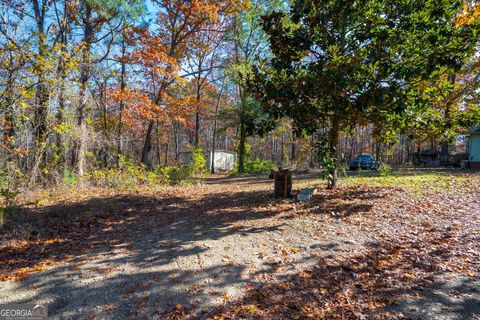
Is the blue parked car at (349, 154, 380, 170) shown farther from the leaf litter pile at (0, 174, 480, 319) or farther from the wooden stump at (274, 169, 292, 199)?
the wooden stump at (274, 169, 292, 199)

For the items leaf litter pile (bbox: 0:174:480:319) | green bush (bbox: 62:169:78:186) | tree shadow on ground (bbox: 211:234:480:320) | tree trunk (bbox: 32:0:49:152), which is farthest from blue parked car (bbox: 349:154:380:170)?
tree trunk (bbox: 32:0:49:152)

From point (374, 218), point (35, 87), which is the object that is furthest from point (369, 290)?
point (35, 87)

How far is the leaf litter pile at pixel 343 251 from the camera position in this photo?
265cm

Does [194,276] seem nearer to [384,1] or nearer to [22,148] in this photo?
[22,148]

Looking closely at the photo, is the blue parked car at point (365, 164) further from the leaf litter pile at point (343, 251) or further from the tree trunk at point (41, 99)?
the tree trunk at point (41, 99)

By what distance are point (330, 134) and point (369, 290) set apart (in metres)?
4.52

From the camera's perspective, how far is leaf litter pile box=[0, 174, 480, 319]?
2654 mm

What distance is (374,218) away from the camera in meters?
4.98

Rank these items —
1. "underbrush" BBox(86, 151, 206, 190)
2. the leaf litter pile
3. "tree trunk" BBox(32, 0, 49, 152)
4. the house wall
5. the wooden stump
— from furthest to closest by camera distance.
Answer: the house wall → "underbrush" BBox(86, 151, 206, 190) → the wooden stump → "tree trunk" BBox(32, 0, 49, 152) → the leaf litter pile

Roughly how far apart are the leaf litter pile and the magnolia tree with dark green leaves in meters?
1.61

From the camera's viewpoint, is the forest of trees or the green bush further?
the green bush

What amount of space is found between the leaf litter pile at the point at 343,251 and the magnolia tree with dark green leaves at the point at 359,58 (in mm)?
1608

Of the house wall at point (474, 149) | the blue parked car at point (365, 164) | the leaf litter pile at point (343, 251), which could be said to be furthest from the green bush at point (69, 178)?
the house wall at point (474, 149)

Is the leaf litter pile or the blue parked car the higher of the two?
the blue parked car
